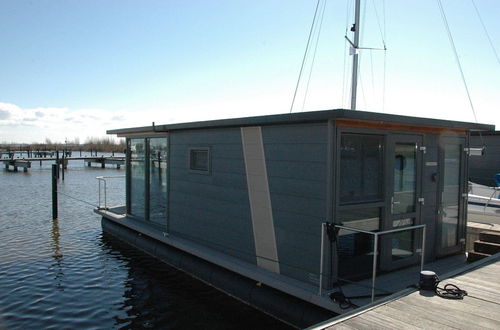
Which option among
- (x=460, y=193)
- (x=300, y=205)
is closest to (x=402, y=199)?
(x=460, y=193)

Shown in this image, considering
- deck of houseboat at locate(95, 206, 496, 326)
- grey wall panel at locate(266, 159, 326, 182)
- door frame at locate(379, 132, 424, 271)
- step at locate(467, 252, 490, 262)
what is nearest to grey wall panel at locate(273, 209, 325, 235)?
grey wall panel at locate(266, 159, 326, 182)

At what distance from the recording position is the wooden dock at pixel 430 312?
353 centimetres

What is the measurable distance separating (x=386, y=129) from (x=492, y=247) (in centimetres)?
281

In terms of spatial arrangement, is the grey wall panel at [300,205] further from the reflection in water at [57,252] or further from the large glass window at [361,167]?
the reflection in water at [57,252]

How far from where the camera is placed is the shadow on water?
5961mm

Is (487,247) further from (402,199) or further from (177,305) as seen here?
(177,305)

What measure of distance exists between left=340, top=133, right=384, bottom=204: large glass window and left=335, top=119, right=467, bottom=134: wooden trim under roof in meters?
0.15

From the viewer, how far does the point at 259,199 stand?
6258mm

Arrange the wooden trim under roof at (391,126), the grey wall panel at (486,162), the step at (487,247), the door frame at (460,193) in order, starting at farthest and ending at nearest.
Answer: the grey wall panel at (486,162) < the door frame at (460,193) < the step at (487,247) < the wooden trim under roof at (391,126)

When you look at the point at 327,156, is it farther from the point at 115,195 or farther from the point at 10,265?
the point at 115,195

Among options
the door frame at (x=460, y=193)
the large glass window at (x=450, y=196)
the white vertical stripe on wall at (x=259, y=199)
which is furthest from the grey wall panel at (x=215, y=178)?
A: the large glass window at (x=450, y=196)

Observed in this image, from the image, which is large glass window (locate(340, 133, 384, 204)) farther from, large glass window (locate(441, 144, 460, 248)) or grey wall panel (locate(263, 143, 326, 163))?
large glass window (locate(441, 144, 460, 248))

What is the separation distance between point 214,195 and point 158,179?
244 cm

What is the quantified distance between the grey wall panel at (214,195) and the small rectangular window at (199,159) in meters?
0.11
